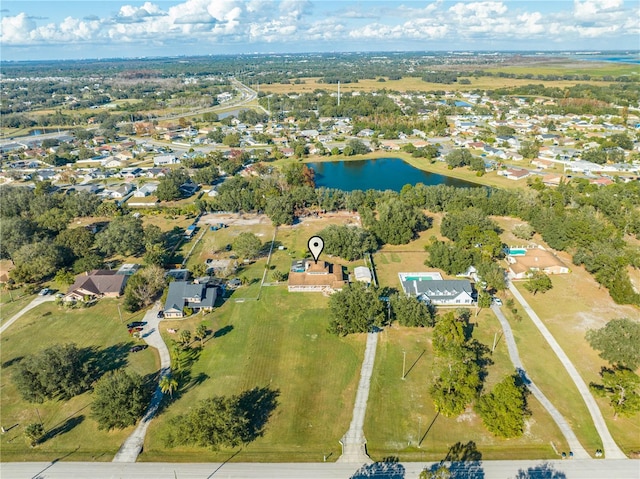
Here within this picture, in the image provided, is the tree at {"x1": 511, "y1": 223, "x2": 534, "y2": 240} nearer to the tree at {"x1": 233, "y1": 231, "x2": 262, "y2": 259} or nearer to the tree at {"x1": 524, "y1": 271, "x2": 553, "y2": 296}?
the tree at {"x1": 524, "y1": 271, "x2": 553, "y2": 296}

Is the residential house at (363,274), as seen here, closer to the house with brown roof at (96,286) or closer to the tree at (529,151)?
the house with brown roof at (96,286)

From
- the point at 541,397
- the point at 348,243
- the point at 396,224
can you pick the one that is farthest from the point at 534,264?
the point at 348,243

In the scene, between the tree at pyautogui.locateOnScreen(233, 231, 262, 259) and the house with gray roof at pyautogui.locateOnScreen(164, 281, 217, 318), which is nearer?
the house with gray roof at pyautogui.locateOnScreen(164, 281, 217, 318)

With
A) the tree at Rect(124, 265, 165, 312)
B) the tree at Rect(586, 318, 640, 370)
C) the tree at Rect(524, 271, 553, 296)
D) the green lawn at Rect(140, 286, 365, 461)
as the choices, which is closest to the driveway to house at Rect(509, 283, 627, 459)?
the tree at Rect(524, 271, 553, 296)

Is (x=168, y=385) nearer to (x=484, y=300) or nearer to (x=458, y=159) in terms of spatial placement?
(x=484, y=300)

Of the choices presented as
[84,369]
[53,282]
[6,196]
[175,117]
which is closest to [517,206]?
[84,369]
